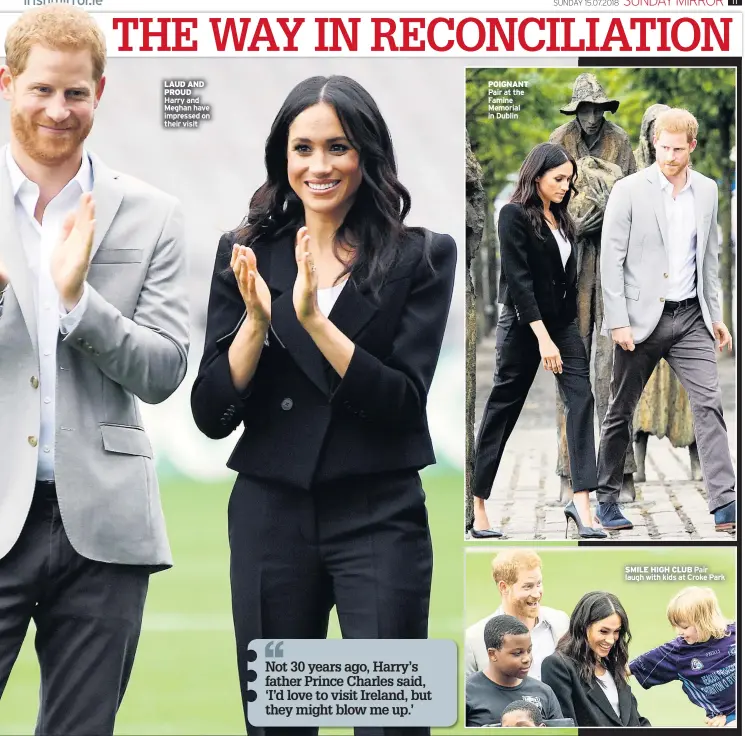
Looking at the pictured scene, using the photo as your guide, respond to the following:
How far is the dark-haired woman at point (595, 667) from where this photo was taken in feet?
16.2

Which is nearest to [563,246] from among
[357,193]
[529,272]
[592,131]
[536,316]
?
[529,272]

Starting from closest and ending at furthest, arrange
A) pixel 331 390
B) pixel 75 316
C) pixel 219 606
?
pixel 75 316
pixel 331 390
pixel 219 606

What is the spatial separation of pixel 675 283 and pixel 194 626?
2362mm

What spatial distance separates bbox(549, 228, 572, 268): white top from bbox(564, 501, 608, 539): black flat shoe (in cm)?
99

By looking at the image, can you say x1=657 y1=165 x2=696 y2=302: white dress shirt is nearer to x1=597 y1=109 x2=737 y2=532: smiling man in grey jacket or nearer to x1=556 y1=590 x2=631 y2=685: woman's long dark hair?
x1=597 y1=109 x2=737 y2=532: smiling man in grey jacket

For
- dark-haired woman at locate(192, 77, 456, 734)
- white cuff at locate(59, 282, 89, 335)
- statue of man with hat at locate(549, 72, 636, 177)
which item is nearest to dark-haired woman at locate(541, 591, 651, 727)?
dark-haired woman at locate(192, 77, 456, 734)

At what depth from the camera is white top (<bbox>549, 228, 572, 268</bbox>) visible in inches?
195

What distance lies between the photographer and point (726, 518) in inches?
195

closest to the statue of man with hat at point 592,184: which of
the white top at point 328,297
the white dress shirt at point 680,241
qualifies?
the white dress shirt at point 680,241

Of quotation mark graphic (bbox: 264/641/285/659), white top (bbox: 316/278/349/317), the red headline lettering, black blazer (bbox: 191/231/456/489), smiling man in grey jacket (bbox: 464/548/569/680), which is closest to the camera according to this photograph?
black blazer (bbox: 191/231/456/489)

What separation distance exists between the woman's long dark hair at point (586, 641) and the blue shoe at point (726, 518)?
0.51 m

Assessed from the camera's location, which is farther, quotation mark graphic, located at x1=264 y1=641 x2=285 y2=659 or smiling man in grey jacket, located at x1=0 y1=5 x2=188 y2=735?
quotation mark graphic, located at x1=264 y1=641 x2=285 y2=659

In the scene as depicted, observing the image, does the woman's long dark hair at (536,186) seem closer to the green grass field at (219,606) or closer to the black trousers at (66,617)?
the green grass field at (219,606)
